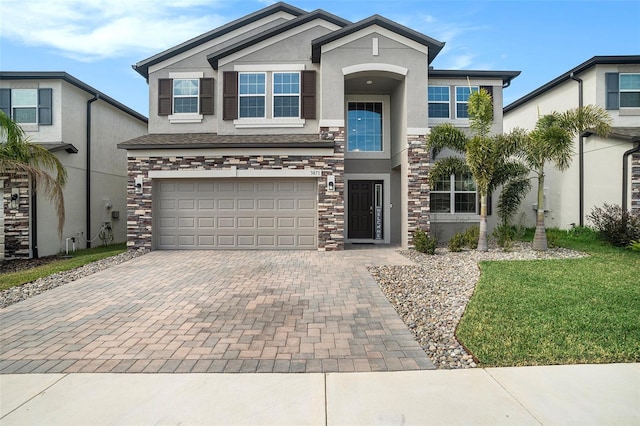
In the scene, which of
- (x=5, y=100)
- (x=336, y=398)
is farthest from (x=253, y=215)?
(x=5, y=100)

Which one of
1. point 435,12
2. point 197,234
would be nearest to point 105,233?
point 197,234

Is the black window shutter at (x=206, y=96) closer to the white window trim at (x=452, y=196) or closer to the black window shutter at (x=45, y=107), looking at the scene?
the black window shutter at (x=45, y=107)

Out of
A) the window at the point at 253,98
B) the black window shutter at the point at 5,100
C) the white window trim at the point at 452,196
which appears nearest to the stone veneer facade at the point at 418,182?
the white window trim at the point at 452,196

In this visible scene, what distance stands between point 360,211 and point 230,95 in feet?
21.1

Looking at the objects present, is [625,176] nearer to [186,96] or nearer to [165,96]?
[186,96]

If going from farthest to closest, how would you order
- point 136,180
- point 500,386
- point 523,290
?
point 136,180 < point 523,290 < point 500,386

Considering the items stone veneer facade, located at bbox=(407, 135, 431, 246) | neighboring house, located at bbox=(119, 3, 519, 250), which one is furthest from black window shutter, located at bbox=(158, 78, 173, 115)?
stone veneer facade, located at bbox=(407, 135, 431, 246)

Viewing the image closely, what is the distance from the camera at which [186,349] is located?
162 inches

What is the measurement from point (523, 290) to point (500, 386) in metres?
3.55

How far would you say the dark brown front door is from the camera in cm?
1356

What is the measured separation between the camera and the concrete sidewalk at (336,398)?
280 cm

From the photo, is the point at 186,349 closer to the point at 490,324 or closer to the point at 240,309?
the point at 240,309

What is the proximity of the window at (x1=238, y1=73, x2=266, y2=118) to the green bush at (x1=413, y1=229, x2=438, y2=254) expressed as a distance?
688cm

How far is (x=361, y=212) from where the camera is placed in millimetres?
13586
